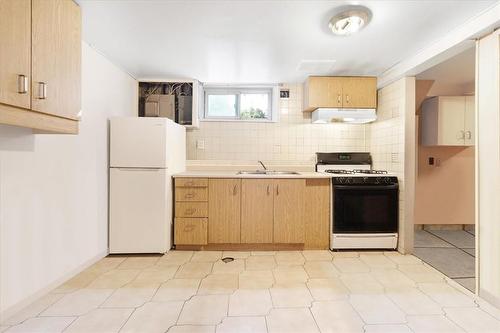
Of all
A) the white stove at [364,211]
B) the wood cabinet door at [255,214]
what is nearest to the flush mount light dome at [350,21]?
the white stove at [364,211]

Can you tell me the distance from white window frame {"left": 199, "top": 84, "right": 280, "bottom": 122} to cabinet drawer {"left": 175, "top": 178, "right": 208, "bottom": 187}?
991 mm

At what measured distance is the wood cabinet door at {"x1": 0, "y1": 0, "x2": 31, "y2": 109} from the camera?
1188mm

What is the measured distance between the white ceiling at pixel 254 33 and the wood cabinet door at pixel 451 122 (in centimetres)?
117

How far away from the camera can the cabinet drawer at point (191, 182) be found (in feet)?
9.25

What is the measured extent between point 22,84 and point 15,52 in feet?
0.48

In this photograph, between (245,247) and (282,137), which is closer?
(245,247)

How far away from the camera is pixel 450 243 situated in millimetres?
3158

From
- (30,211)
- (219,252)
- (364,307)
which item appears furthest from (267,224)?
(30,211)

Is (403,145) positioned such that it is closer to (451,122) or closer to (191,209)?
(451,122)

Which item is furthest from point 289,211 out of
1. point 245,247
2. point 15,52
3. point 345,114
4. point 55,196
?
point 15,52

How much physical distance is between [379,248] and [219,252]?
5.61 ft

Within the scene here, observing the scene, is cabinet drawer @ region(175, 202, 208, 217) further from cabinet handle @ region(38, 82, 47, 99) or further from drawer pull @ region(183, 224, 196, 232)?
cabinet handle @ region(38, 82, 47, 99)

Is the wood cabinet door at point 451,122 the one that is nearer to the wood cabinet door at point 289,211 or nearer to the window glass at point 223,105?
the wood cabinet door at point 289,211

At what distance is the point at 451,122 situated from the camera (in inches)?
133
